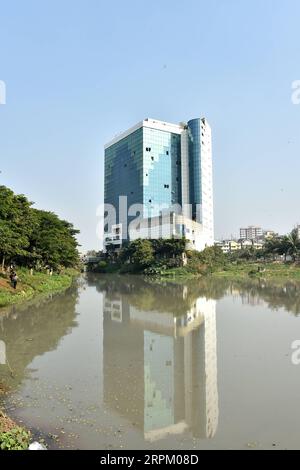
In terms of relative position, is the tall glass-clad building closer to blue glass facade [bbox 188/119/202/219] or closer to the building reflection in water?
blue glass facade [bbox 188/119/202/219]

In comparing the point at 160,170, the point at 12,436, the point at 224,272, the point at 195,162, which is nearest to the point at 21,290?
the point at 12,436

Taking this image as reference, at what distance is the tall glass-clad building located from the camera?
307 ft

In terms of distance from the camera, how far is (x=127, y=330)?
646 inches

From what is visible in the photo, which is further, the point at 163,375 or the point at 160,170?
the point at 160,170

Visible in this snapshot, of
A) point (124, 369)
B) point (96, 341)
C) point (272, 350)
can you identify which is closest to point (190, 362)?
point (124, 369)

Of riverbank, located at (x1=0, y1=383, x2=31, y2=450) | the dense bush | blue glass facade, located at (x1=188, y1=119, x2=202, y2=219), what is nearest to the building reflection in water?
riverbank, located at (x1=0, y1=383, x2=31, y2=450)

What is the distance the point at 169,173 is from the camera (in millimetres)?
96188

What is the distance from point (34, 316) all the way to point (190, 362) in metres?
11.0

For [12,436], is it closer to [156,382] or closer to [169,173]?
[156,382]

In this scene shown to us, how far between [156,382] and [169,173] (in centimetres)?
8916

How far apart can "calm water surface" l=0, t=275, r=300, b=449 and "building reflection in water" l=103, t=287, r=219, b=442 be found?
3 cm

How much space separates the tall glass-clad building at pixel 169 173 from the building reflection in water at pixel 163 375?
7400cm

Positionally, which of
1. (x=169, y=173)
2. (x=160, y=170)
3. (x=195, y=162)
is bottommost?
(x=169, y=173)
